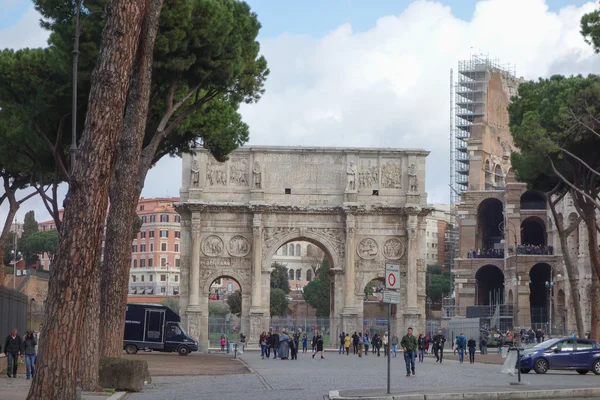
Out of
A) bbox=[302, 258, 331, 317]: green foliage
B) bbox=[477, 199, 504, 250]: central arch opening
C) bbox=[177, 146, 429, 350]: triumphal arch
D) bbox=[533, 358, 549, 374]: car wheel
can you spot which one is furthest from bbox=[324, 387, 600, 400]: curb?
bbox=[302, 258, 331, 317]: green foliage

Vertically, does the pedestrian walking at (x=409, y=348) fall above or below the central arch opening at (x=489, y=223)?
below

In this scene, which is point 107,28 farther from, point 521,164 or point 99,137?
point 521,164

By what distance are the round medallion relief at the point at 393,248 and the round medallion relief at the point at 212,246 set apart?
8.08 meters

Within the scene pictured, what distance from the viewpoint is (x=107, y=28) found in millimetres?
12820

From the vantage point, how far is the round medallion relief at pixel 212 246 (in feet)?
164

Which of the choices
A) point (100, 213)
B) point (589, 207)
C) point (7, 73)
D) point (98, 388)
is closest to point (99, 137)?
point (100, 213)

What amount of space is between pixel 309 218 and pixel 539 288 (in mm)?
26572

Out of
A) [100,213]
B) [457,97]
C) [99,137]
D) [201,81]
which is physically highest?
[457,97]

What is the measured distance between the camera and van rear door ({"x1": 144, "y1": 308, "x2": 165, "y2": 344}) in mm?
42250

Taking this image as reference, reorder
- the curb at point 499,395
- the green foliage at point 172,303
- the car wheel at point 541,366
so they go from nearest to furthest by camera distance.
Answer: the curb at point 499,395
the car wheel at point 541,366
the green foliage at point 172,303

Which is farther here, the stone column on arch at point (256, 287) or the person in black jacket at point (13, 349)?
the stone column on arch at point (256, 287)

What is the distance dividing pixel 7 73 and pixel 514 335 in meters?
28.9

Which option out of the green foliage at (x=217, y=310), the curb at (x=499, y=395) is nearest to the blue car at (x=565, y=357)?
the curb at (x=499, y=395)

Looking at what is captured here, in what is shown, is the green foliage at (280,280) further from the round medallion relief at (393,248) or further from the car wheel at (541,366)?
the car wheel at (541,366)
